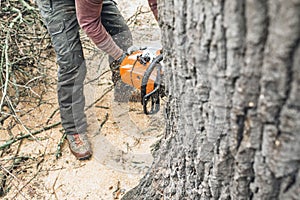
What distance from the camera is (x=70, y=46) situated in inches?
63.9

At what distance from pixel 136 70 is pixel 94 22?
0.87 ft

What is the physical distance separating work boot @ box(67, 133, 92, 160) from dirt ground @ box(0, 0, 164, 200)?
0.12ft

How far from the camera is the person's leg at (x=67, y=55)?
1.57 meters

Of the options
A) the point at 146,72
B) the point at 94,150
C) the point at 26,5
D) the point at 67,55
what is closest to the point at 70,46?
the point at 67,55

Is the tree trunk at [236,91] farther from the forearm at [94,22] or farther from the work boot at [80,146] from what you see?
the work boot at [80,146]

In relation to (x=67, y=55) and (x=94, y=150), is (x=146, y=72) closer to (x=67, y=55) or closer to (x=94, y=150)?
(x=67, y=55)

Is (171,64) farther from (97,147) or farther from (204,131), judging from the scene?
(97,147)

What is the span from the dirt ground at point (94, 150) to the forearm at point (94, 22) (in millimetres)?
481

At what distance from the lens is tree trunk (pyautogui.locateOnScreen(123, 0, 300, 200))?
1.48ft

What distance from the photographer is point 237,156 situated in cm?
62

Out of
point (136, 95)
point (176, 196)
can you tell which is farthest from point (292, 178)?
point (136, 95)

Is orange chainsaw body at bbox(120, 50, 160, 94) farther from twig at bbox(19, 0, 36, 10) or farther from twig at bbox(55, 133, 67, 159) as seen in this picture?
twig at bbox(19, 0, 36, 10)

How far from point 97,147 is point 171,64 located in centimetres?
130

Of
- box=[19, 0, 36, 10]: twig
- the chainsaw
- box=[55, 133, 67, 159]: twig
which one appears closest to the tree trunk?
the chainsaw
